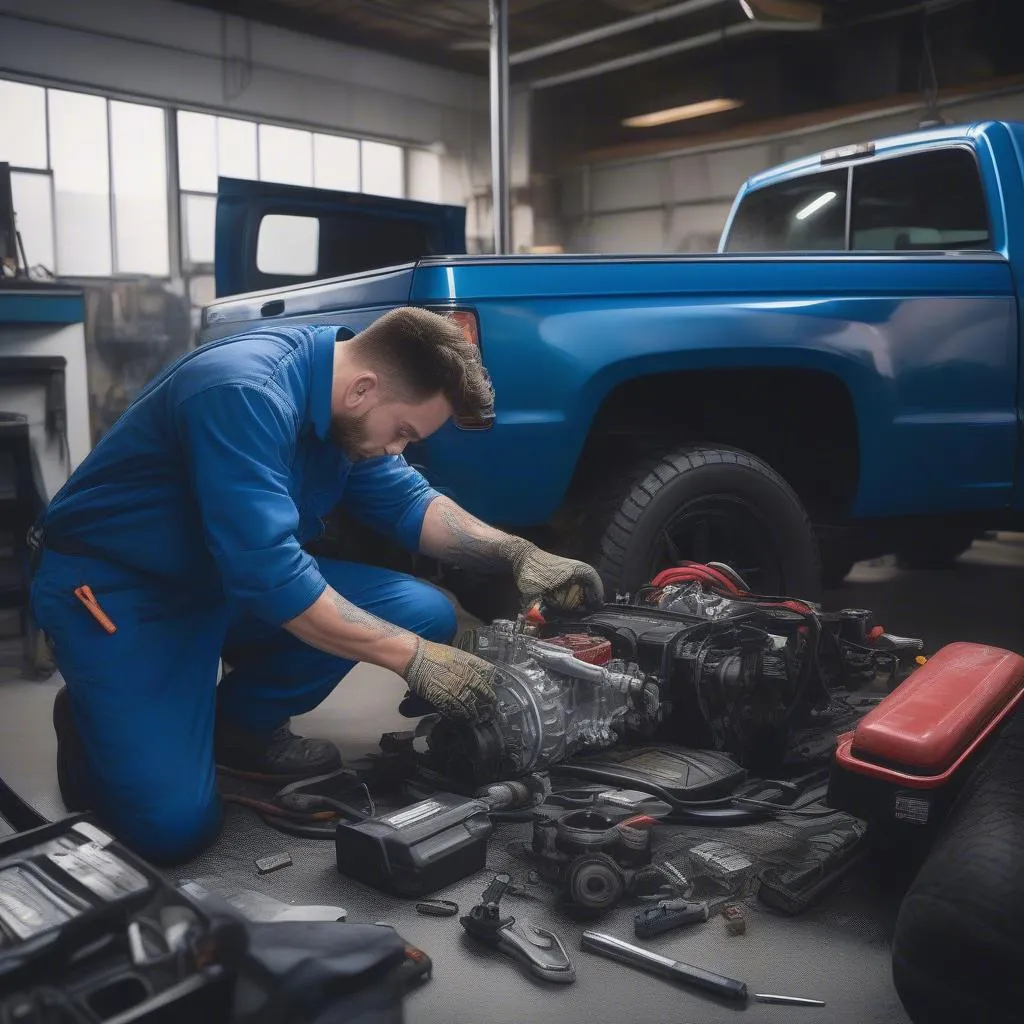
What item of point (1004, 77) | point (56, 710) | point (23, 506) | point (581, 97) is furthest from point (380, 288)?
point (581, 97)

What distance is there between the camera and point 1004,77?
26.0 feet

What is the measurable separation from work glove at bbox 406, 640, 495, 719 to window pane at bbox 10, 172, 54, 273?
25.6 ft

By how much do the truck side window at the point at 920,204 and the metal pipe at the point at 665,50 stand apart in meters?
5.82

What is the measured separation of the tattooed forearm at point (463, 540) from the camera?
2.76m

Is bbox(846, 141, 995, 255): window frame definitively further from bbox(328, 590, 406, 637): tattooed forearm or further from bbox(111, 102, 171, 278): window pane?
bbox(111, 102, 171, 278): window pane

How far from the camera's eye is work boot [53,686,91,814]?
8.08 ft

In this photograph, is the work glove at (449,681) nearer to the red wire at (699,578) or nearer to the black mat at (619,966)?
the black mat at (619,966)

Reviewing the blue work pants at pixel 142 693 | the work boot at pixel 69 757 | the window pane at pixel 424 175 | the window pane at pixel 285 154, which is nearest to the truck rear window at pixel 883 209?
the blue work pants at pixel 142 693

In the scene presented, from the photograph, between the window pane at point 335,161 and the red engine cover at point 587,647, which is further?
the window pane at point 335,161

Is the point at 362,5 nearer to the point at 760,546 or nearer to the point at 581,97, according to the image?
the point at 581,97

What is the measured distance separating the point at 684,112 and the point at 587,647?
955 cm

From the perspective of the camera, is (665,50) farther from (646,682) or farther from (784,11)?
(646,682)

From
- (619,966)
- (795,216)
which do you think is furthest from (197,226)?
(619,966)

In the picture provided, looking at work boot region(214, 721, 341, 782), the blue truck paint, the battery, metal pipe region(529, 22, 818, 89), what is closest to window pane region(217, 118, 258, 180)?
metal pipe region(529, 22, 818, 89)
